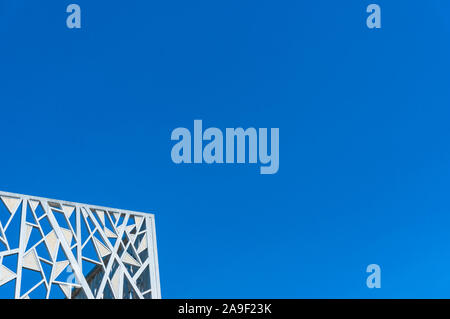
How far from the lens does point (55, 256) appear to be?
2323cm

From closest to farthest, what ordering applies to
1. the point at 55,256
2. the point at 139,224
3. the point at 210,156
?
the point at 55,256 → the point at 139,224 → the point at 210,156

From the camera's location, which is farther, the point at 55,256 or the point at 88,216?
the point at 88,216

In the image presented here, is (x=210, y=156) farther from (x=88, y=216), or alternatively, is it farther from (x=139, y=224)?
(x=88, y=216)

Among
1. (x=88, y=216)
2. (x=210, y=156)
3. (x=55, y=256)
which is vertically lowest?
(x=55, y=256)

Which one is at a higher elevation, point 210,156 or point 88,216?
point 210,156

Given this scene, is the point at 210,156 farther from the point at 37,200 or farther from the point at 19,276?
the point at 19,276

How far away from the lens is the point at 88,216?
81.7 ft
